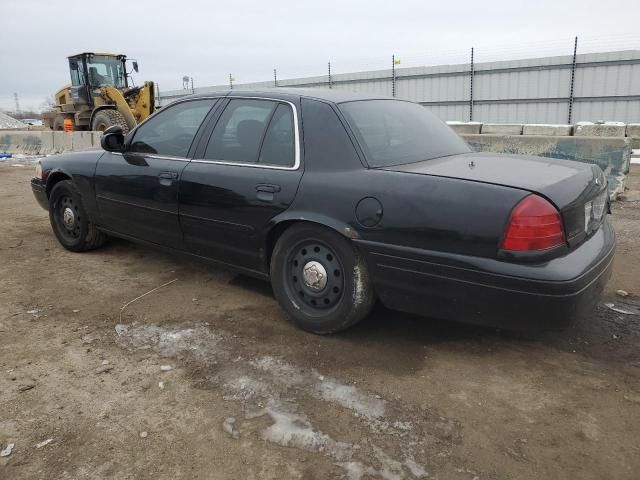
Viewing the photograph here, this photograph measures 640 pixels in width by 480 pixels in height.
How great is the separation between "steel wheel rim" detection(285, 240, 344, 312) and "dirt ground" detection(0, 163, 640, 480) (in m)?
0.25

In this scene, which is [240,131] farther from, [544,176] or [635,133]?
[635,133]

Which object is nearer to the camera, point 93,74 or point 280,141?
point 280,141

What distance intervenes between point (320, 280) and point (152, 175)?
1.71m

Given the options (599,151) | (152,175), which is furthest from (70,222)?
(599,151)

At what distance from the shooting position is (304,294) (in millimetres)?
3369

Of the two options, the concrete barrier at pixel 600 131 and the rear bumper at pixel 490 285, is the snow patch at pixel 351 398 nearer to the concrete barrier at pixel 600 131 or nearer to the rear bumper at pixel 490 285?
the rear bumper at pixel 490 285

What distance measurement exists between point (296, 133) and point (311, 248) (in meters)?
0.74

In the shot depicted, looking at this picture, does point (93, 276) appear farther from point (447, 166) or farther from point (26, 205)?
point (26, 205)

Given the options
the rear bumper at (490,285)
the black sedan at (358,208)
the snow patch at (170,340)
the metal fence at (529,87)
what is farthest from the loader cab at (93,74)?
the rear bumper at (490,285)

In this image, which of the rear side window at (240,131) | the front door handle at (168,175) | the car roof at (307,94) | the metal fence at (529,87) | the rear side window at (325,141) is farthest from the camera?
the metal fence at (529,87)

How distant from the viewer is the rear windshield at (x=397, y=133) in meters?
3.21

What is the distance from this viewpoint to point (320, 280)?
3.24 meters

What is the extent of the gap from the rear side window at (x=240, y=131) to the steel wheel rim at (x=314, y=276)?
74 centimetres

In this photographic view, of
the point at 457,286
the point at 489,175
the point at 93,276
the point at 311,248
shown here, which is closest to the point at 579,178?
the point at 489,175
